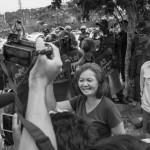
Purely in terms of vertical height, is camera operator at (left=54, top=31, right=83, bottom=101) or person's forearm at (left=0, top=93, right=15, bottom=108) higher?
person's forearm at (left=0, top=93, right=15, bottom=108)

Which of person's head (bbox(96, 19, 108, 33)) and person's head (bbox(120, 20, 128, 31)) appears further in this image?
person's head (bbox(96, 19, 108, 33))

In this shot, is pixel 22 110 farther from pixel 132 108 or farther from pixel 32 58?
pixel 132 108

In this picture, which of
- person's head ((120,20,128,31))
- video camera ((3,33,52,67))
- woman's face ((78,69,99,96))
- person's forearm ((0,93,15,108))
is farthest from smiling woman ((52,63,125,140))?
person's head ((120,20,128,31))

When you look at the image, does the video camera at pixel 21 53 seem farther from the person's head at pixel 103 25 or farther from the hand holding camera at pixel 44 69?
the person's head at pixel 103 25

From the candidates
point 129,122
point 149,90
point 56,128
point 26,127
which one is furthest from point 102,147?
point 129,122

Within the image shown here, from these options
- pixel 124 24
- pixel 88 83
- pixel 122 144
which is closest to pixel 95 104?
pixel 88 83

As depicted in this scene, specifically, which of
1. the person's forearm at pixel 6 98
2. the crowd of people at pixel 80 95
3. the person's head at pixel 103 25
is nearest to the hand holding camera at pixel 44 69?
the crowd of people at pixel 80 95

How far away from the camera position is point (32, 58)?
46.1 inches

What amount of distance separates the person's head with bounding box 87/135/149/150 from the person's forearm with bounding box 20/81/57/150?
6.0 inches

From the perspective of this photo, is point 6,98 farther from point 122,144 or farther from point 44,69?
point 122,144

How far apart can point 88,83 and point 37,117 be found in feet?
5.04

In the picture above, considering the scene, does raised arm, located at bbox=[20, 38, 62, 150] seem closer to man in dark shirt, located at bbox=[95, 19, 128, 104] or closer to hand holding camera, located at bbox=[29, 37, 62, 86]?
hand holding camera, located at bbox=[29, 37, 62, 86]

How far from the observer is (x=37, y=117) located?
34.2 inches

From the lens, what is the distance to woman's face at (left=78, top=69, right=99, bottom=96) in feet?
7.79
